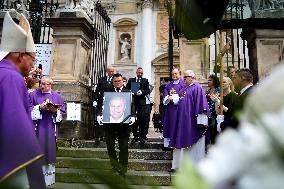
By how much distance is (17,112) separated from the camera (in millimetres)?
2551

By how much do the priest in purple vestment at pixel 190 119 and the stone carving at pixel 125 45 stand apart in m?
16.8

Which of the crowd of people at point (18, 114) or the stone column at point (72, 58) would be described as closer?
the crowd of people at point (18, 114)

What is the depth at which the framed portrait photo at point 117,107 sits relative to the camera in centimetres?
694

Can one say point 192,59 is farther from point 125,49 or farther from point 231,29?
point 125,49

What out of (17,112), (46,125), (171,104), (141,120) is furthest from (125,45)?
(17,112)

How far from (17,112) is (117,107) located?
457 cm

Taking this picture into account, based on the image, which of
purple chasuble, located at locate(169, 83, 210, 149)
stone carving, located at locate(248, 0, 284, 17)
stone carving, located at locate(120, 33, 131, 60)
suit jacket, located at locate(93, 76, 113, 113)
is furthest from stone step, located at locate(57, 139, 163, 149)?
stone carving, located at locate(120, 33, 131, 60)

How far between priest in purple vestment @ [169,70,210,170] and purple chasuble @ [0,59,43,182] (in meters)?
4.24

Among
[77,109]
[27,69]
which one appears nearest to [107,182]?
[27,69]

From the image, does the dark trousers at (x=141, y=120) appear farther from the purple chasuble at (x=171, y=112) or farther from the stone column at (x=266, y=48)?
the stone column at (x=266, y=48)

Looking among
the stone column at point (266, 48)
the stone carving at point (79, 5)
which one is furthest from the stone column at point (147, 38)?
the stone column at point (266, 48)

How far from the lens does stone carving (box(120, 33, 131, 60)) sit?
77.7ft

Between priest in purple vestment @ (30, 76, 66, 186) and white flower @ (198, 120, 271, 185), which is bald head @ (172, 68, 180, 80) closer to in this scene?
priest in purple vestment @ (30, 76, 66, 186)

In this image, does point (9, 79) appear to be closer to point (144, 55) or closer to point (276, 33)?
point (276, 33)
